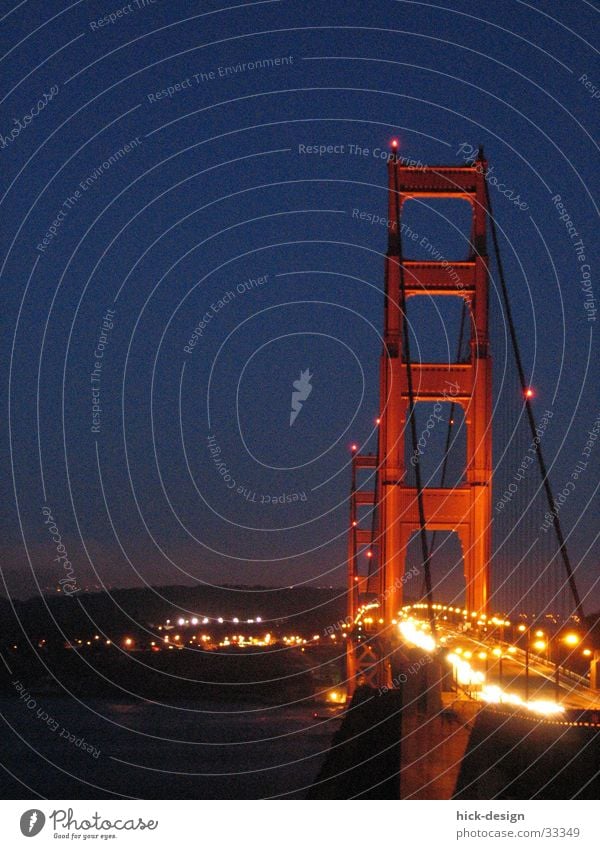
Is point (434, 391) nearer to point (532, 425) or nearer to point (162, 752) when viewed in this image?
point (532, 425)

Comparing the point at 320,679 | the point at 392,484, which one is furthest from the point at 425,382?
the point at 320,679

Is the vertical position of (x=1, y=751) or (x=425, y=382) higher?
(x=425, y=382)

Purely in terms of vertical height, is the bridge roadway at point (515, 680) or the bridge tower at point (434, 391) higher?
the bridge tower at point (434, 391)
